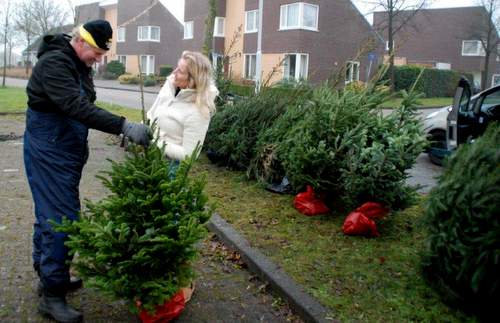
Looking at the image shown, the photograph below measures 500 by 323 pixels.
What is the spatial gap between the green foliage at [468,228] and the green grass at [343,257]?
22 cm

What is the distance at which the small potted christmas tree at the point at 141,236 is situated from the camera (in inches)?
122

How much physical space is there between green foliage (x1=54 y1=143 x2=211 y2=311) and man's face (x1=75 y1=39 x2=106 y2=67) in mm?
717

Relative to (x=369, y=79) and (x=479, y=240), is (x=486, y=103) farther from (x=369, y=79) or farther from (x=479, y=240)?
(x=479, y=240)

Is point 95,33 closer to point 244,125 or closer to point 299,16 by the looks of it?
point 244,125

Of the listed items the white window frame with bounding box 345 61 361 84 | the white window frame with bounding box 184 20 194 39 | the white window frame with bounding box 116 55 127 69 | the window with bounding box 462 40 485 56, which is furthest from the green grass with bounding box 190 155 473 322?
the white window frame with bounding box 116 55 127 69

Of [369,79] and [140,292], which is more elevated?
[369,79]

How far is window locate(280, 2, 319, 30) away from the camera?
31859 mm

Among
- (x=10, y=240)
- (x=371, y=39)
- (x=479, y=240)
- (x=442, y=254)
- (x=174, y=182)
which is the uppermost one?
(x=371, y=39)

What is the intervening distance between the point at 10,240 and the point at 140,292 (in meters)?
2.40

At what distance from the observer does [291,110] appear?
266 inches

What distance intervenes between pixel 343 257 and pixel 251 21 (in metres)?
34.0

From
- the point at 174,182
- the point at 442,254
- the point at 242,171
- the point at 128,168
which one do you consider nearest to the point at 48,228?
the point at 128,168

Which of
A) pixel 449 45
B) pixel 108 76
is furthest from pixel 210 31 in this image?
pixel 449 45

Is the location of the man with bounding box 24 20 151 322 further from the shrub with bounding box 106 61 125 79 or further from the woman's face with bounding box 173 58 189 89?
the shrub with bounding box 106 61 125 79
